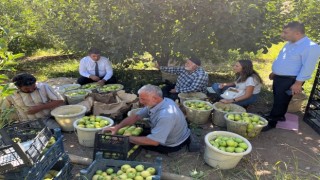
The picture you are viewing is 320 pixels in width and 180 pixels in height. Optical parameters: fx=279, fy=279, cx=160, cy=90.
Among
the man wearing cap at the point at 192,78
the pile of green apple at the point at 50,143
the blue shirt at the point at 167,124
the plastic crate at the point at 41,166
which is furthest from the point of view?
the man wearing cap at the point at 192,78

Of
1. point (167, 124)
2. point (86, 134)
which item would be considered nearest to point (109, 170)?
point (167, 124)

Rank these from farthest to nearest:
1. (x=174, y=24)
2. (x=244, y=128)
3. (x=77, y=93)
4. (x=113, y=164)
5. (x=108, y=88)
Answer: (x=174, y=24) → (x=108, y=88) → (x=77, y=93) → (x=244, y=128) → (x=113, y=164)

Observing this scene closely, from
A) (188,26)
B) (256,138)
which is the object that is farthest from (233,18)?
(256,138)

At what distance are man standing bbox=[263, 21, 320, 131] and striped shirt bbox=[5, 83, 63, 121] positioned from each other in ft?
13.7

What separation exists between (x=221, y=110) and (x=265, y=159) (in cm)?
130

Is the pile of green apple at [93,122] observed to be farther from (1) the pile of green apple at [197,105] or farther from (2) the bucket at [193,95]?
(2) the bucket at [193,95]

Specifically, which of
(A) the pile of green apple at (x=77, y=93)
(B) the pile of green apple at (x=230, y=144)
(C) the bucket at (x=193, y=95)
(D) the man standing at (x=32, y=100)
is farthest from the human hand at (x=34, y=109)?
(B) the pile of green apple at (x=230, y=144)

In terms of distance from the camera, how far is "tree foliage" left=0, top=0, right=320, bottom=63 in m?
6.16

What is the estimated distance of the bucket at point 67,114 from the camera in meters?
4.93

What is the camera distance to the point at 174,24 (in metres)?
6.92

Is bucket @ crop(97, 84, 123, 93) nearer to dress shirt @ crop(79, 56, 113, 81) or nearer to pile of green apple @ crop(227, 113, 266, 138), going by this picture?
dress shirt @ crop(79, 56, 113, 81)

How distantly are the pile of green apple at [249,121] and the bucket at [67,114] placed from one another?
2738mm

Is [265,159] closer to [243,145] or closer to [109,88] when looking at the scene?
[243,145]

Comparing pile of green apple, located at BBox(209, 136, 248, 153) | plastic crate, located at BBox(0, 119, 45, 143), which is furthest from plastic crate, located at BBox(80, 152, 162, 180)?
pile of green apple, located at BBox(209, 136, 248, 153)
